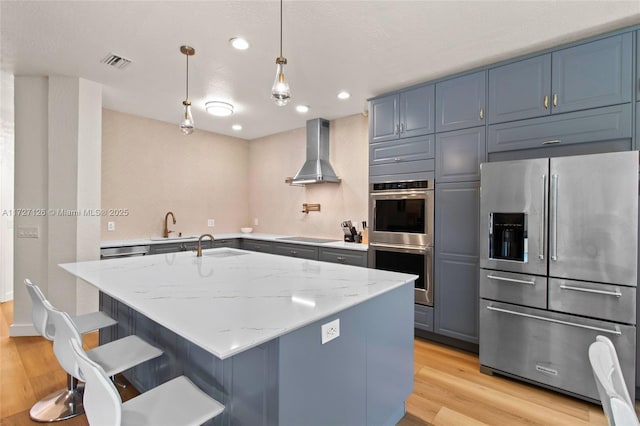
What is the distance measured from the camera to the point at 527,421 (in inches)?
78.5

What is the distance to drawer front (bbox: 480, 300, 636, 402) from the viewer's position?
2.08 meters

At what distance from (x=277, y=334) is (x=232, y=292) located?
61cm

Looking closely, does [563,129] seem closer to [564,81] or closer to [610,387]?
[564,81]

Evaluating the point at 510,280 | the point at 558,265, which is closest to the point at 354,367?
the point at 510,280

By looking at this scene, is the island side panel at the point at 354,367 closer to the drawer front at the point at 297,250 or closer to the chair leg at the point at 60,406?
the chair leg at the point at 60,406

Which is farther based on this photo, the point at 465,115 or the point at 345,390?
the point at 465,115

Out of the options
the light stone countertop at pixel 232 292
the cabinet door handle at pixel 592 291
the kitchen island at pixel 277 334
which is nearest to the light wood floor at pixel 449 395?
the kitchen island at pixel 277 334

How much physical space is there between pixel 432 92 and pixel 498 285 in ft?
6.24

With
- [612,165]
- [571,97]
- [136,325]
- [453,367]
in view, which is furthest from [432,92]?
[136,325]

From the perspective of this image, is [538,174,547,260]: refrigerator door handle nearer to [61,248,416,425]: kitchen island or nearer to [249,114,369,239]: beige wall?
[61,248,416,425]: kitchen island

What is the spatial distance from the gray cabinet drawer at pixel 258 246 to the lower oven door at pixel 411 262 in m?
1.74

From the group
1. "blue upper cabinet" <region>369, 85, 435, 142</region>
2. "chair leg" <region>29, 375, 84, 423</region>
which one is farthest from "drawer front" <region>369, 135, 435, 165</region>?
"chair leg" <region>29, 375, 84, 423</region>

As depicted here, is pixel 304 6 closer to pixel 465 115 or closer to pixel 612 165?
pixel 465 115

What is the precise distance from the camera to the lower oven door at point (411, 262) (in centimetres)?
313
